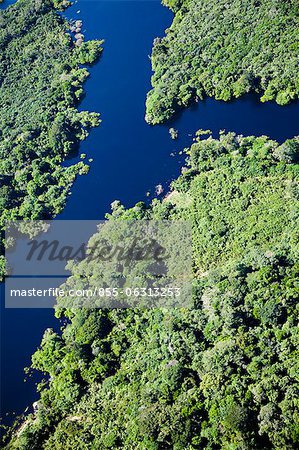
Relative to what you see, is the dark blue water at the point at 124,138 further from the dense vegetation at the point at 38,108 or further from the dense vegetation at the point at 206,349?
the dense vegetation at the point at 206,349

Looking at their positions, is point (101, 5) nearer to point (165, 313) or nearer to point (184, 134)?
point (184, 134)
